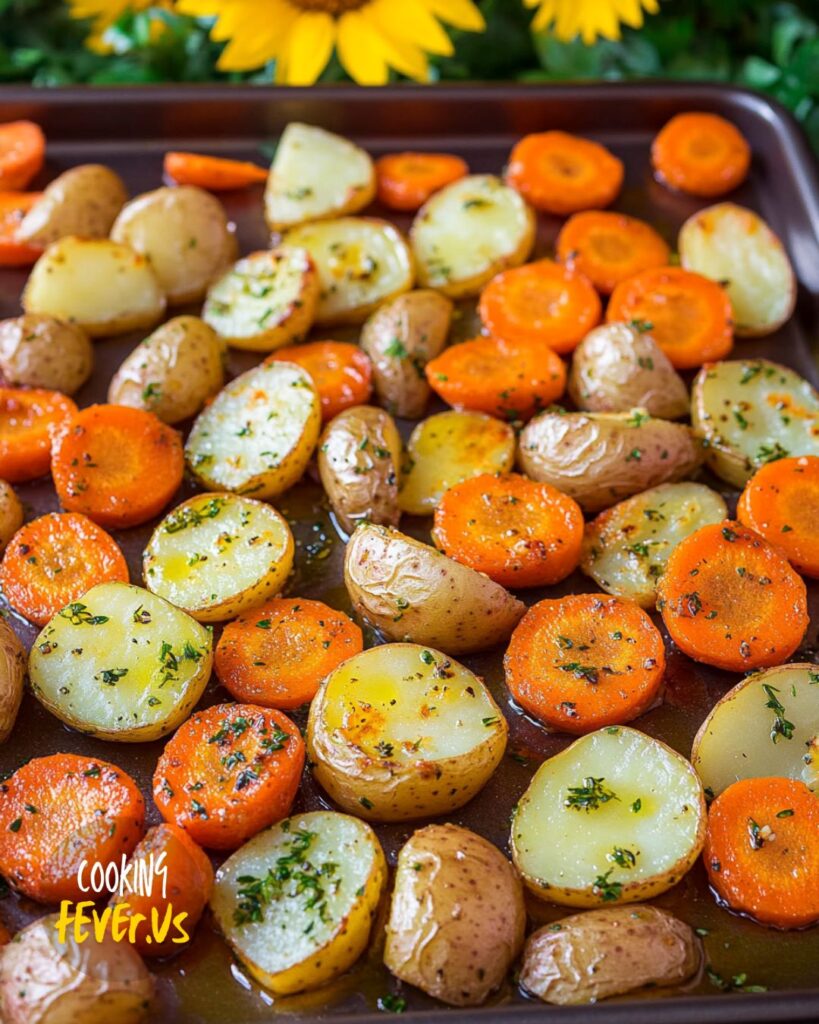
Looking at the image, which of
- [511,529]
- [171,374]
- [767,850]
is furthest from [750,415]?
[171,374]

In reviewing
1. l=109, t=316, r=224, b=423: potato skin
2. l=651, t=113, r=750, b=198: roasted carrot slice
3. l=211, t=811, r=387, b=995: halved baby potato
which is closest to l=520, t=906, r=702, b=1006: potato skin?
l=211, t=811, r=387, b=995: halved baby potato

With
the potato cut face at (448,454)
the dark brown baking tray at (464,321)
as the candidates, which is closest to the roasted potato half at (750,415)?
the dark brown baking tray at (464,321)

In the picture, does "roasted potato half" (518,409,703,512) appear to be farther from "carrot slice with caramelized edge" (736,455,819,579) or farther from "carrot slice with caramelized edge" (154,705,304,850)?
"carrot slice with caramelized edge" (154,705,304,850)

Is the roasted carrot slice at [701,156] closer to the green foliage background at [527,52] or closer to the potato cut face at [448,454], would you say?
the green foliage background at [527,52]

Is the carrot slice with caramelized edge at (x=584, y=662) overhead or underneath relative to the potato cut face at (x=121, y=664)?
overhead

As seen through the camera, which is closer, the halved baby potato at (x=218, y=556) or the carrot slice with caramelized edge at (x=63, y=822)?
the carrot slice with caramelized edge at (x=63, y=822)

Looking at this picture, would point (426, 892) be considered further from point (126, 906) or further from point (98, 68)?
point (98, 68)
